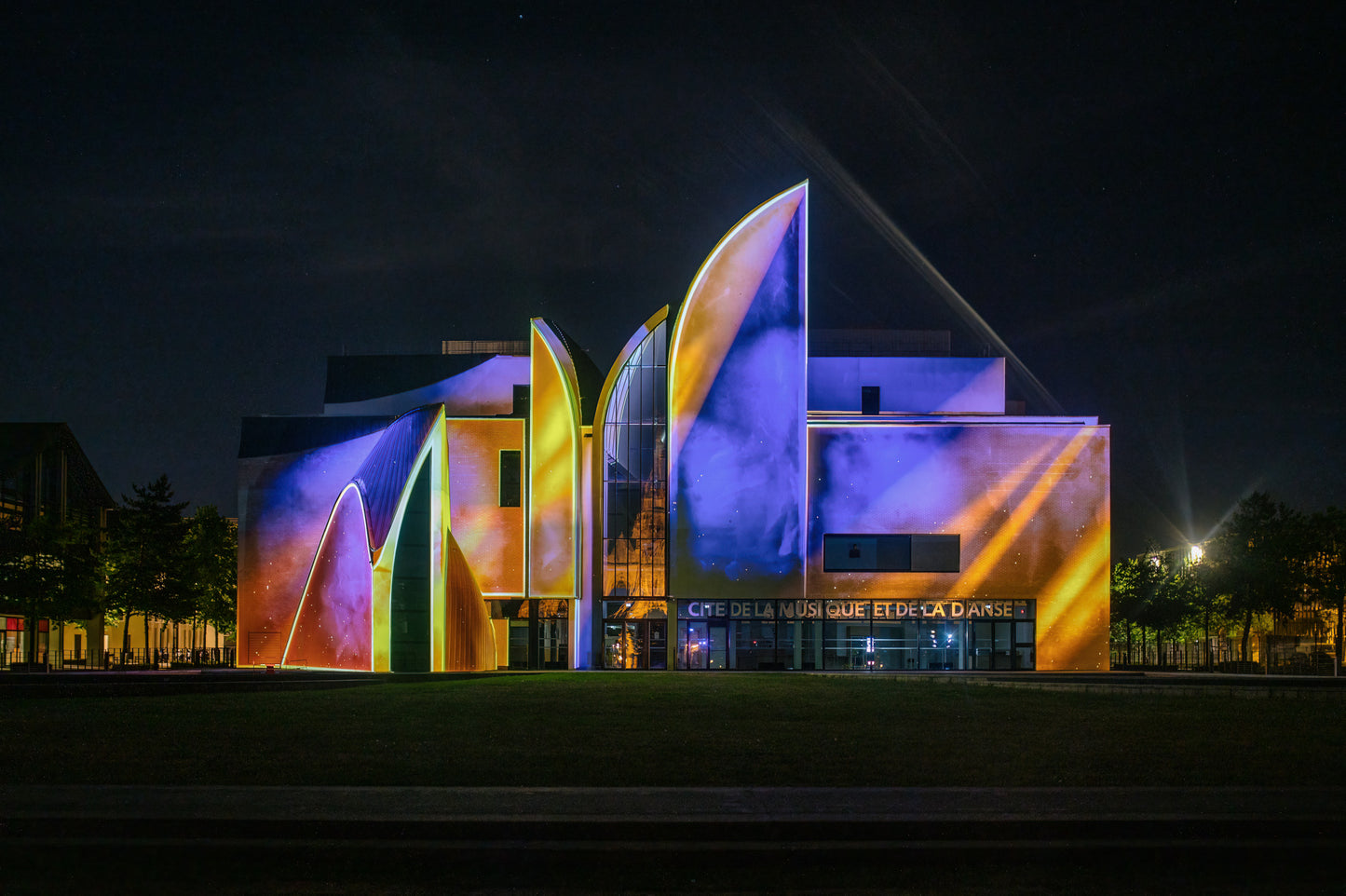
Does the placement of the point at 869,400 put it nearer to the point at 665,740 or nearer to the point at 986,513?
the point at 986,513

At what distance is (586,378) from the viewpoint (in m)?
62.1

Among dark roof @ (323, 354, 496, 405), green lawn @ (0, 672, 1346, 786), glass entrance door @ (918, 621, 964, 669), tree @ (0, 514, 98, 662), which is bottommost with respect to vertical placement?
glass entrance door @ (918, 621, 964, 669)

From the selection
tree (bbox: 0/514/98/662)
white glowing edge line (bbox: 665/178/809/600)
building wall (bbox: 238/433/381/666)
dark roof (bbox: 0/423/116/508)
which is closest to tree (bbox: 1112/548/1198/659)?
white glowing edge line (bbox: 665/178/809/600)

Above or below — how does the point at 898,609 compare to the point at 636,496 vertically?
below

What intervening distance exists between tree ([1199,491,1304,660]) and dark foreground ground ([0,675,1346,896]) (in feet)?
154

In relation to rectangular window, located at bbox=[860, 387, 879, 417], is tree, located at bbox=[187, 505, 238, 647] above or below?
below

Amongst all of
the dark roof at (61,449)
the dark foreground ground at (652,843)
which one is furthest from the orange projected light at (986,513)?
the dark roof at (61,449)

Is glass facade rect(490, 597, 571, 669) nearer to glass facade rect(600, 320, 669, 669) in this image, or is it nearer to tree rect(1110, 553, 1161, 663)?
glass facade rect(600, 320, 669, 669)

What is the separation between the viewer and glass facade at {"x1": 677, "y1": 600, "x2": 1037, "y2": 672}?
50156mm

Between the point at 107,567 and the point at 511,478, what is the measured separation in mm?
20895

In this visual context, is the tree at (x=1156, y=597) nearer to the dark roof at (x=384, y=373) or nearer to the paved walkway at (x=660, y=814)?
the dark roof at (x=384, y=373)

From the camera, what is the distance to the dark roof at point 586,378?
58.1 m

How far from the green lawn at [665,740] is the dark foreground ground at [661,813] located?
3.1 inches

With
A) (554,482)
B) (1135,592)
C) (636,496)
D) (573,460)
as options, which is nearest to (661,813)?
(573,460)
